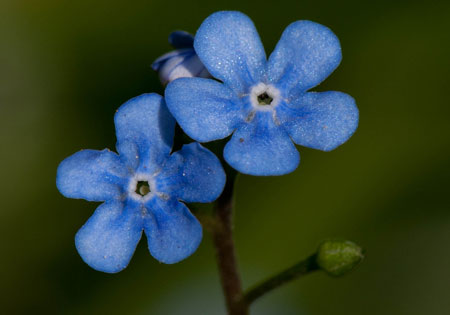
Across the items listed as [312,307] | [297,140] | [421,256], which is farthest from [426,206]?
[297,140]

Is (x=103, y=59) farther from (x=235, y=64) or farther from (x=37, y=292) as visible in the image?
(x=235, y=64)

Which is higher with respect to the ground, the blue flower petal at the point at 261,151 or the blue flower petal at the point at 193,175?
the blue flower petal at the point at 261,151

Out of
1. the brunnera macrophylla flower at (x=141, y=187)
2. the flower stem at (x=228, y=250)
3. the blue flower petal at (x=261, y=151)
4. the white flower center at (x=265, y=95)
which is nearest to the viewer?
the blue flower petal at (x=261, y=151)

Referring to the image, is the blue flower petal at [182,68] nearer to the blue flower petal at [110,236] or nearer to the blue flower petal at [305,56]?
the blue flower petal at [305,56]

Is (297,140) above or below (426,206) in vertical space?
above

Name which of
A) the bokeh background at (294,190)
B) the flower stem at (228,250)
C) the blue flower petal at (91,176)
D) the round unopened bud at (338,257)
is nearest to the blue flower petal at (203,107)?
the flower stem at (228,250)

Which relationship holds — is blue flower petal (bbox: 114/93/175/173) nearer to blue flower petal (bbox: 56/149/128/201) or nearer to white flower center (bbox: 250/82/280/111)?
blue flower petal (bbox: 56/149/128/201)

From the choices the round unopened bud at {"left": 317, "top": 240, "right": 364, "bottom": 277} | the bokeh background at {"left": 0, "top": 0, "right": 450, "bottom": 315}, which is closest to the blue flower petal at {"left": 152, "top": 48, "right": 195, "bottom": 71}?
the round unopened bud at {"left": 317, "top": 240, "right": 364, "bottom": 277}
